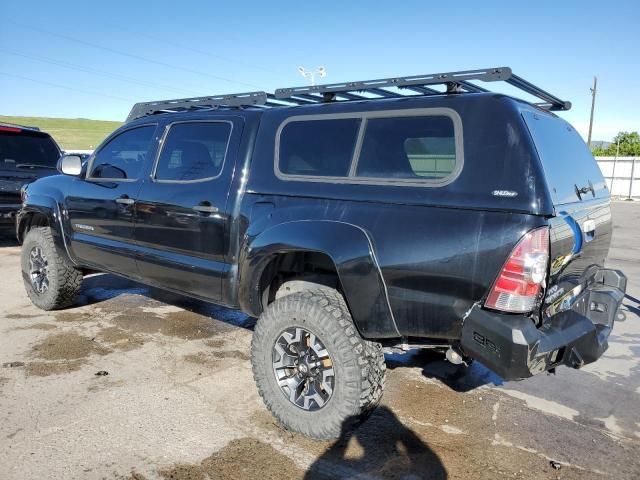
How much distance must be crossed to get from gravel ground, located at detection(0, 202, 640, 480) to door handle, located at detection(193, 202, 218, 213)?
4.13 feet

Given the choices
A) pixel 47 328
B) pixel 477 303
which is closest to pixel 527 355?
pixel 477 303

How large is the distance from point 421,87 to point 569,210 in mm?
1132

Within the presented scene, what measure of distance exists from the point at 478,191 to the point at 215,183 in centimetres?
190

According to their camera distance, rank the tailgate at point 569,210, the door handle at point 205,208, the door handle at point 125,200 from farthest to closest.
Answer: the door handle at point 125,200
the door handle at point 205,208
the tailgate at point 569,210

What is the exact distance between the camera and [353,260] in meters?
2.85

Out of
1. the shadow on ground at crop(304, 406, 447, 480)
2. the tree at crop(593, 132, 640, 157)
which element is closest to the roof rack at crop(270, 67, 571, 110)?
the shadow on ground at crop(304, 406, 447, 480)

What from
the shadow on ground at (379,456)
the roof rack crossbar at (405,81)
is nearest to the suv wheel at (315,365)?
the shadow on ground at (379,456)

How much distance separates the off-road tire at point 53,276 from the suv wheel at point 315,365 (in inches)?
114

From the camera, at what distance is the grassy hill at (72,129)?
47.9 m

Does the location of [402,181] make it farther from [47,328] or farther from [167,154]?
[47,328]

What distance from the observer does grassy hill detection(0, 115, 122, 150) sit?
157 ft

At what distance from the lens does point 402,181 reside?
286 cm

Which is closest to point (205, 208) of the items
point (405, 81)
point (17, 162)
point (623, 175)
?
point (405, 81)

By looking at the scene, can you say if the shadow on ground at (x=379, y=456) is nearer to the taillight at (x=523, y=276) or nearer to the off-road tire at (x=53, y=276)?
the taillight at (x=523, y=276)
